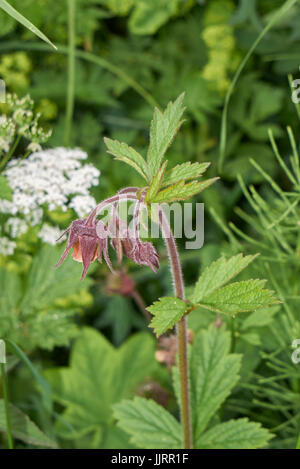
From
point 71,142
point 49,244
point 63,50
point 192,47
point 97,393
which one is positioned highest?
point 192,47

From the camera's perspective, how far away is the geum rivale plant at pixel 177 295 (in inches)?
28.9

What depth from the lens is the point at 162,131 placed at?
78 cm

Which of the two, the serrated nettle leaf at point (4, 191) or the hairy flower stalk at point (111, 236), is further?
the serrated nettle leaf at point (4, 191)

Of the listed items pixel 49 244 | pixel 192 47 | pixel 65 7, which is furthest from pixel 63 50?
pixel 49 244

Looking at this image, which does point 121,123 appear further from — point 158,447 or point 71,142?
point 158,447

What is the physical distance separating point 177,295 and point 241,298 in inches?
4.4

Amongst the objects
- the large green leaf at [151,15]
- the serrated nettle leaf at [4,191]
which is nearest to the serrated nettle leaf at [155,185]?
the serrated nettle leaf at [4,191]

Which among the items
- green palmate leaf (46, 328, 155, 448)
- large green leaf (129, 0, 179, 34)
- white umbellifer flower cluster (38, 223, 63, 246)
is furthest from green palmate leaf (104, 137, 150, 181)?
large green leaf (129, 0, 179, 34)

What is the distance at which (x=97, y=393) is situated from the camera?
141cm

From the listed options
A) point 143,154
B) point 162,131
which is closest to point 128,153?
point 162,131

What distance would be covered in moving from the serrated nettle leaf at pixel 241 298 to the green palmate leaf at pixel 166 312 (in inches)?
1.4

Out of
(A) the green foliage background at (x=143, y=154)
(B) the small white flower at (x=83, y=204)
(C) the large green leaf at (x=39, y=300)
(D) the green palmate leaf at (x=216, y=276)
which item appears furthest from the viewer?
(A) the green foliage background at (x=143, y=154)

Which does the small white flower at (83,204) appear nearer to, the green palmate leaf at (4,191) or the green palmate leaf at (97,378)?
the green palmate leaf at (4,191)
